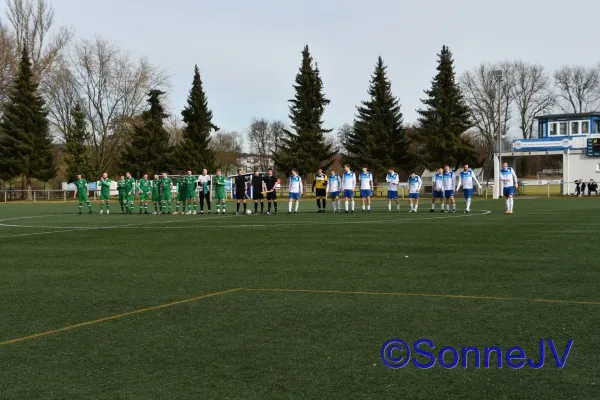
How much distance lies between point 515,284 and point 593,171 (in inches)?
2063

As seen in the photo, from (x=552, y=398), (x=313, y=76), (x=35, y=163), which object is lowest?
(x=552, y=398)

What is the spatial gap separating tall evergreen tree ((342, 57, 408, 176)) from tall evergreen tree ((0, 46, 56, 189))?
29.5m

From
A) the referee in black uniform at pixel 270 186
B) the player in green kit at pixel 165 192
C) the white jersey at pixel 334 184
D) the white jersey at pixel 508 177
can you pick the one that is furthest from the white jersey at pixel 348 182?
the player in green kit at pixel 165 192

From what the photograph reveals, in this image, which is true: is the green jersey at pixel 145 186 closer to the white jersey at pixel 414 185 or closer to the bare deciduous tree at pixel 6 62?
the white jersey at pixel 414 185

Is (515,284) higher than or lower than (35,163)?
lower

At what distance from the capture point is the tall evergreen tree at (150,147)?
225 ft

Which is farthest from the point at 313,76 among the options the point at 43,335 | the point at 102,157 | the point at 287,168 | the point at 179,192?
the point at 43,335

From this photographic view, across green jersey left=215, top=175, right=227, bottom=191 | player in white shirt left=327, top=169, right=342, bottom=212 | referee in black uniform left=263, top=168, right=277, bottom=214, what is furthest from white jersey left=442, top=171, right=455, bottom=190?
green jersey left=215, top=175, right=227, bottom=191

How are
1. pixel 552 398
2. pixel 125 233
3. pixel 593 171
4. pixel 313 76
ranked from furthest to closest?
pixel 313 76 → pixel 593 171 → pixel 125 233 → pixel 552 398

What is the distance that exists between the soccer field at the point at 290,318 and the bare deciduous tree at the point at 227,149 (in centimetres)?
7826

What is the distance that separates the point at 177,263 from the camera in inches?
455

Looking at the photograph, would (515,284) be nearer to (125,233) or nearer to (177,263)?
(177,263)

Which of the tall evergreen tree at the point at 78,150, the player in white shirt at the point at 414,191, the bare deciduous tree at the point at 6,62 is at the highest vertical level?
the bare deciduous tree at the point at 6,62

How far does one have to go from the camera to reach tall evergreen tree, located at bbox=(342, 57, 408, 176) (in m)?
67.8
